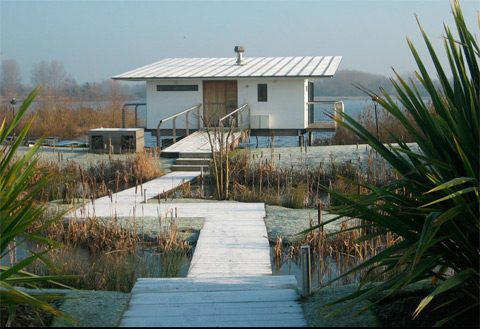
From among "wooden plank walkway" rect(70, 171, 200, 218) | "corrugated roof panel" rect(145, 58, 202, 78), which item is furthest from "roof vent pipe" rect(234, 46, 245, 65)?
"wooden plank walkway" rect(70, 171, 200, 218)

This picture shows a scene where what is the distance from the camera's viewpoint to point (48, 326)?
406 centimetres

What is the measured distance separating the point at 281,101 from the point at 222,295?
18.3m

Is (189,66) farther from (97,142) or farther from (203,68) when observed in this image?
(97,142)

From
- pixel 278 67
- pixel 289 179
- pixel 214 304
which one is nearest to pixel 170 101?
pixel 278 67

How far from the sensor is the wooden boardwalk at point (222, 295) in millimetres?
4238

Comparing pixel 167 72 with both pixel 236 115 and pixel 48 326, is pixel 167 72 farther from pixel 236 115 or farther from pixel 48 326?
pixel 48 326

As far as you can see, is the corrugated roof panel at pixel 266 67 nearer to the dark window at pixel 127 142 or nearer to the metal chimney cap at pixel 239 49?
the metal chimney cap at pixel 239 49

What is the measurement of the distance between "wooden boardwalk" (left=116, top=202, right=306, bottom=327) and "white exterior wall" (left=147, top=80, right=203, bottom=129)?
15877 mm

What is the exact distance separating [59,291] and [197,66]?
2122 centimetres

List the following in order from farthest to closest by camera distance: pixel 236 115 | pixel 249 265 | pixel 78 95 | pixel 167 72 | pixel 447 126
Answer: pixel 78 95 → pixel 167 72 → pixel 236 115 → pixel 249 265 → pixel 447 126

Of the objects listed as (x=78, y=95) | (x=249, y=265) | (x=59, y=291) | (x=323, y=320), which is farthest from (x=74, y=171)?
(x=78, y=95)

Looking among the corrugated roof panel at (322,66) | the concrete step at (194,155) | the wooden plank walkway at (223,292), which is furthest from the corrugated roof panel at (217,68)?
the wooden plank walkway at (223,292)

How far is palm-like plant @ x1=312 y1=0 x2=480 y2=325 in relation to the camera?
366cm

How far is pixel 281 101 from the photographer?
74.6 ft
